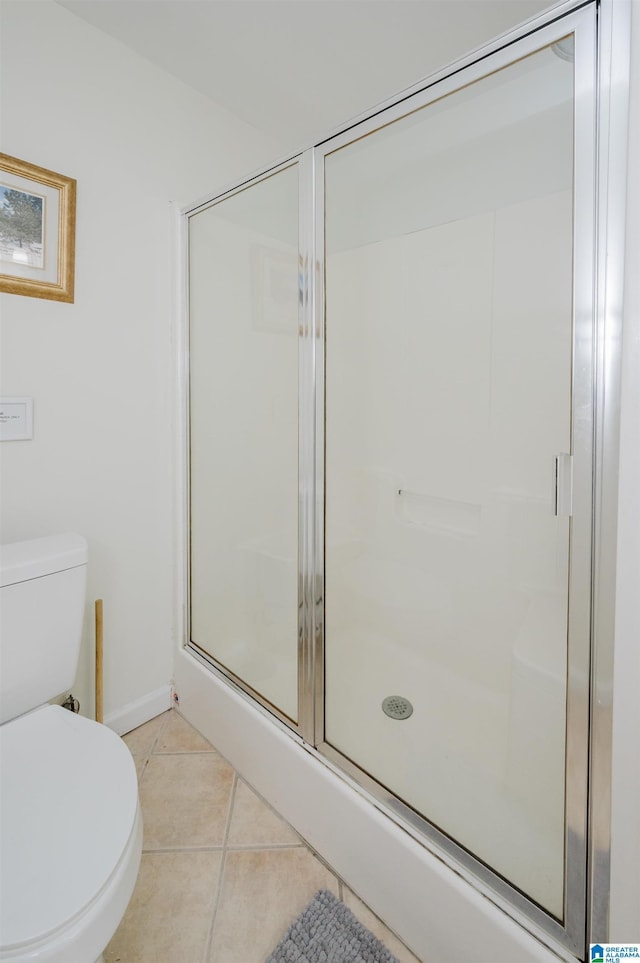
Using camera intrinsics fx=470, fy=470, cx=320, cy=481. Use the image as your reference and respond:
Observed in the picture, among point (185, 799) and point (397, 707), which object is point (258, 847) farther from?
point (397, 707)

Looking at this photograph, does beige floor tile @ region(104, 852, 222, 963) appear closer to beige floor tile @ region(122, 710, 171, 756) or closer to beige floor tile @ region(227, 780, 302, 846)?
beige floor tile @ region(227, 780, 302, 846)

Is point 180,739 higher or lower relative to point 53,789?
lower

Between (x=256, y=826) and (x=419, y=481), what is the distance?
1211 millimetres

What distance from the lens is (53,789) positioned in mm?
943

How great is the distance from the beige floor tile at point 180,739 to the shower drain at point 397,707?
66 cm

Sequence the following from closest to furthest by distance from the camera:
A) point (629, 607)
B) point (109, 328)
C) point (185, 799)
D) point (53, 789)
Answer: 1. point (629, 607)
2. point (53, 789)
3. point (185, 799)
4. point (109, 328)

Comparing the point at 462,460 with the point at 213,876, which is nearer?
the point at 213,876

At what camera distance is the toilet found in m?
0.75

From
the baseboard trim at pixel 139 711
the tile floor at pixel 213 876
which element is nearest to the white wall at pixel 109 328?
the baseboard trim at pixel 139 711

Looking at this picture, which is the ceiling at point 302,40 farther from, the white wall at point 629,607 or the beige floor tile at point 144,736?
the beige floor tile at point 144,736

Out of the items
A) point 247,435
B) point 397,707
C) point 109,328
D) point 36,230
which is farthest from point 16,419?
point 397,707

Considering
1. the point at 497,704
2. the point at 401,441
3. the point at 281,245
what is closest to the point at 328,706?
the point at 497,704

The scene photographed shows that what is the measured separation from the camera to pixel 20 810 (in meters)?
0.89

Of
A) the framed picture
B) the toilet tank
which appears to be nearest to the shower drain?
the toilet tank
